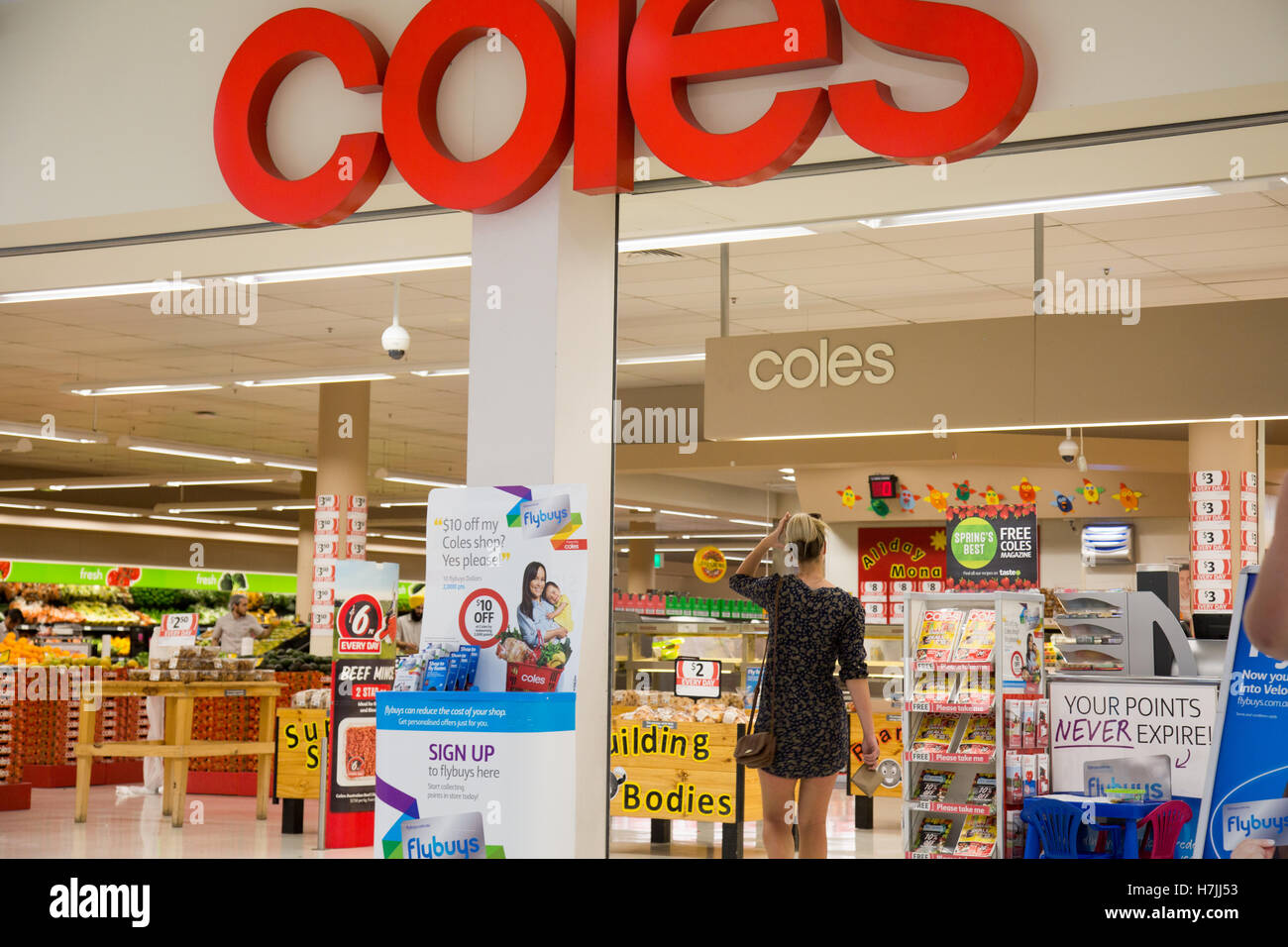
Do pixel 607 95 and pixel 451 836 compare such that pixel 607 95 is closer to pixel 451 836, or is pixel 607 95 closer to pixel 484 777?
pixel 484 777

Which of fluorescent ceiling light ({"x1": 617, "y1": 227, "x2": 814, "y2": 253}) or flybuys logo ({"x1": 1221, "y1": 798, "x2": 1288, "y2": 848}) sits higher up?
fluorescent ceiling light ({"x1": 617, "y1": 227, "x2": 814, "y2": 253})

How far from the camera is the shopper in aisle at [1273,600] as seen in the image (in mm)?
1687

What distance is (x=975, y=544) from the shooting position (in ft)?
22.4

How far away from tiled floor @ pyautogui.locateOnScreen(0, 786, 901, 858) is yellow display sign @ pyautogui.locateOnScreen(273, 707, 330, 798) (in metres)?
0.30

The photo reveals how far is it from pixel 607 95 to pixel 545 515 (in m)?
1.64

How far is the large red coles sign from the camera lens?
4.52 metres

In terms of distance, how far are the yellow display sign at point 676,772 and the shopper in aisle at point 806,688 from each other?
223 centimetres

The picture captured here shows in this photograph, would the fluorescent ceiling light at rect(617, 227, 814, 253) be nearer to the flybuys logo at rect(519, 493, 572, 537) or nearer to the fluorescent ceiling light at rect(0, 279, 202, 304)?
the flybuys logo at rect(519, 493, 572, 537)

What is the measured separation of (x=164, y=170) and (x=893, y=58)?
331cm

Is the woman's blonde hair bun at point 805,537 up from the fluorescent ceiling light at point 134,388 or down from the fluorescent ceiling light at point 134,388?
down
